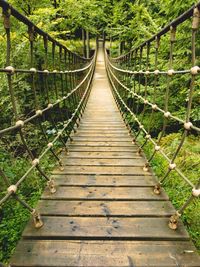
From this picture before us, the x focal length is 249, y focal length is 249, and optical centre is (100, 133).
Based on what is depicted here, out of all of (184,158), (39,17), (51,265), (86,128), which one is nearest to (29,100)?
(39,17)

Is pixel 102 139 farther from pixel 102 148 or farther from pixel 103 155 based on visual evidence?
pixel 103 155

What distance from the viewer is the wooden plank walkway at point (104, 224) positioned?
127 cm

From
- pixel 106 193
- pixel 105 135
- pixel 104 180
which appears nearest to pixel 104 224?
pixel 106 193

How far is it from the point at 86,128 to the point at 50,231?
8.69 ft

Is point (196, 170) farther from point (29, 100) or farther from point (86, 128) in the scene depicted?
point (29, 100)

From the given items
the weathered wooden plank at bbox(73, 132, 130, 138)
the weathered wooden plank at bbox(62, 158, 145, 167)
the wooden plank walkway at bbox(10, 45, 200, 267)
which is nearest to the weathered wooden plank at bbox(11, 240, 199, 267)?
the wooden plank walkway at bbox(10, 45, 200, 267)

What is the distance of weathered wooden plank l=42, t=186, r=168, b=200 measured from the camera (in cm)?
182

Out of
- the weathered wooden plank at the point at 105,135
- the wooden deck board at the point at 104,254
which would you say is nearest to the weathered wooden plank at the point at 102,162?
the weathered wooden plank at the point at 105,135

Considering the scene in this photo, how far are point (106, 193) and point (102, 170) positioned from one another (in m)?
0.44

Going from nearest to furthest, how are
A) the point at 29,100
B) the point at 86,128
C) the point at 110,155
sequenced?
the point at 110,155
the point at 86,128
the point at 29,100

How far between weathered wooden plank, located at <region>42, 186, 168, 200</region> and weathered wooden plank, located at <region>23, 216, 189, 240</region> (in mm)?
244

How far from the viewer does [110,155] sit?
274 centimetres

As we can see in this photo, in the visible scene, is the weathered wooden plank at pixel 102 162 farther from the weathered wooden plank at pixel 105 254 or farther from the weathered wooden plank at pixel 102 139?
the weathered wooden plank at pixel 105 254

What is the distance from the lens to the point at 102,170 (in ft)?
7.59
